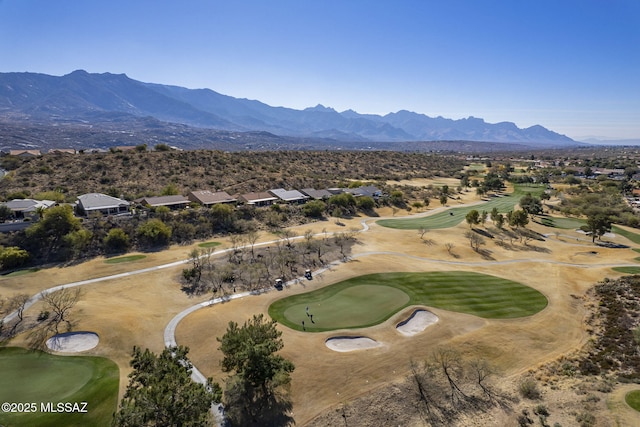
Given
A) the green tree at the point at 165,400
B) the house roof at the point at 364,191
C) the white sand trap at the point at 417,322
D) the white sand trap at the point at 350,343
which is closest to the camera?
the green tree at the point at 165,400

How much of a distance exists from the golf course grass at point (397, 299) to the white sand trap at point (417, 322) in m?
1.86

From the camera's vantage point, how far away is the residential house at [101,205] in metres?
66.8

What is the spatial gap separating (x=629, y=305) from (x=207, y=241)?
68.3m

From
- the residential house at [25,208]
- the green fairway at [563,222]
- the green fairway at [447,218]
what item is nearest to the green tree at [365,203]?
the green fairway at [447,218]

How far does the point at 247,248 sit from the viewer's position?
2378 inches

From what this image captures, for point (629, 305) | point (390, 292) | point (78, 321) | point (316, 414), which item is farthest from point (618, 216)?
point (78, 321)

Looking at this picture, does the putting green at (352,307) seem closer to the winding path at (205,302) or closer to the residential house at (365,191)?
the winding path at (205,302)

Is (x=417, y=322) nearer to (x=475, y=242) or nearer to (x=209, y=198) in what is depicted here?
(x=475, y=242)

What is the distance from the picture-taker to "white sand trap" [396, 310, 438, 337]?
117ft

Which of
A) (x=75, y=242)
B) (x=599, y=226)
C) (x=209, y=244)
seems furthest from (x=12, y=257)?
(x=599, y=226)

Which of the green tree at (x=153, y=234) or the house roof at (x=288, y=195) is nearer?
the green tree at (x=153, y=234)

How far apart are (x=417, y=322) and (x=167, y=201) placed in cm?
6370

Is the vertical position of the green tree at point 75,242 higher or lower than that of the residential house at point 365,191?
lower

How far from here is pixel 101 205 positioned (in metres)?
67.9
